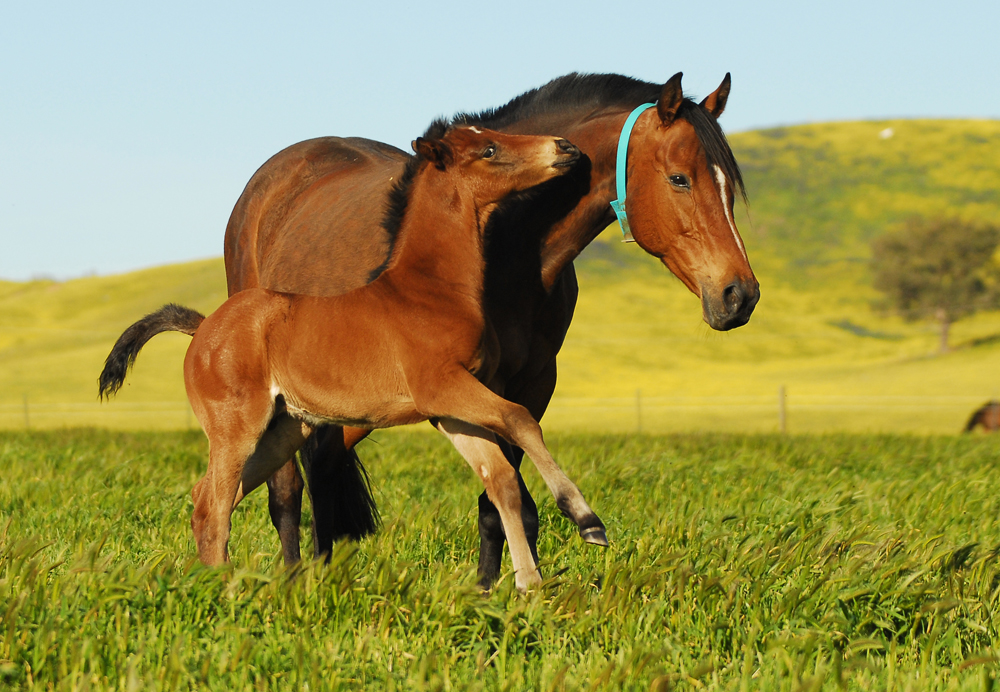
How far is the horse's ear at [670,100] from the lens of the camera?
3973 millimetres

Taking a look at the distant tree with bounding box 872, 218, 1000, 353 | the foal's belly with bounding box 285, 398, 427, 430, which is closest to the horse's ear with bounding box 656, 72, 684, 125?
the foal's belly with bounding box 285, 398, 427, 430

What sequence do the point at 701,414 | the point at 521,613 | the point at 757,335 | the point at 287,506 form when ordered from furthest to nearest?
the point at 757,335 < the point at 701,414 < the point at 287,506 < the point at 521,613

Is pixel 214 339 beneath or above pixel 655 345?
above

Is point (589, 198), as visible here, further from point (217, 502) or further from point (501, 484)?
point (217, 502)

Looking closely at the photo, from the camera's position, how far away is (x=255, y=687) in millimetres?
2826

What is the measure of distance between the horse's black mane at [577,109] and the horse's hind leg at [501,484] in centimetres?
78

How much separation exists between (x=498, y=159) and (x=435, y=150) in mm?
265

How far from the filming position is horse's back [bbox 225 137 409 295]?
477cm

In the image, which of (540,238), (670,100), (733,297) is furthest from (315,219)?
(733,297)

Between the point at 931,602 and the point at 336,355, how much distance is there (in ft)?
7.66

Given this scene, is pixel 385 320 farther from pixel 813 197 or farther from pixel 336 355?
pixel 813 197

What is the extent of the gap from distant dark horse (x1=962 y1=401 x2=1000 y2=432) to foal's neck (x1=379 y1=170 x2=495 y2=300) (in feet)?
87.4

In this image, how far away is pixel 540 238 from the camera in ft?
14.5

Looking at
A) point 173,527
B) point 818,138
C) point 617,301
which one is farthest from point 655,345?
point 818,138
